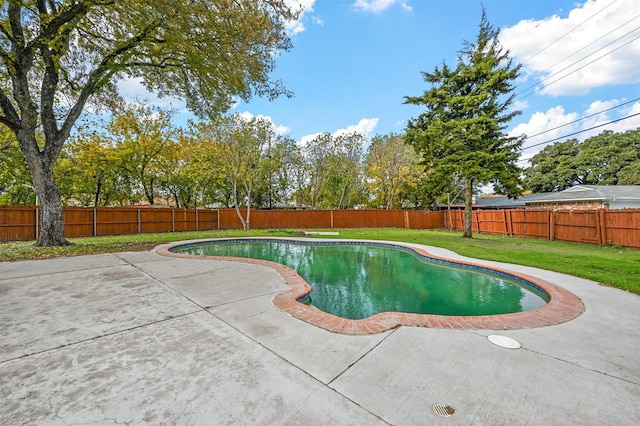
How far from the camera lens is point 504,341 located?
2496mm

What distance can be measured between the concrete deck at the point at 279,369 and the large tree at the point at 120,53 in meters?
6.64

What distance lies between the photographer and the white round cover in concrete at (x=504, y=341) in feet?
7.89

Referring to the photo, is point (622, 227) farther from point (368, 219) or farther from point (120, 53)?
point (120, 53)

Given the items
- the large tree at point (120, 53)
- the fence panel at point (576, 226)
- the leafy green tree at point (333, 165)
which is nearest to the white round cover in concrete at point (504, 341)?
the large tree at point (120, 53)

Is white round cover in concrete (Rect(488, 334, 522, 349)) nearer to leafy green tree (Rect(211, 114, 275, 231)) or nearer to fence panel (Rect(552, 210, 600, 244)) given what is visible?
fence panel (Rect(552, 210, 600, 244))

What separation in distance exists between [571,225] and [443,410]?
1381 cm

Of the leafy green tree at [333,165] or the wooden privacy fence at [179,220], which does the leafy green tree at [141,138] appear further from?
the leafy green tree at [333,165]

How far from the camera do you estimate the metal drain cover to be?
1530 mm

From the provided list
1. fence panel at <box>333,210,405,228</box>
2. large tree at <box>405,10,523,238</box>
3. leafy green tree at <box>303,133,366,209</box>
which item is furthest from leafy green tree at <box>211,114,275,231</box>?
large tree at <box>405,10,523,238</box>

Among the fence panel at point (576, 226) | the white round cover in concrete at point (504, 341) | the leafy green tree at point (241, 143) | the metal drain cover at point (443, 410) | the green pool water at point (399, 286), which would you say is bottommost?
the green pool water at point (399, 286)

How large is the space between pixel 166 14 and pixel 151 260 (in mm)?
5754

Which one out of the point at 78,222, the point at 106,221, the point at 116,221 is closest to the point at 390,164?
the point at 116,221

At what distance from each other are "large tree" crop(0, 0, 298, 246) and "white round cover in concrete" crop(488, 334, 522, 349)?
839cm

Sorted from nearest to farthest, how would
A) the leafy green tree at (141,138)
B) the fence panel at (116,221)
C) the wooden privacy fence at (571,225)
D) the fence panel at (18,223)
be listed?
the wooden privacy fence at (571,225) < the fence panel at (18,223) < the fence panel at (116,221) < the leafy green tree at (141,138)
